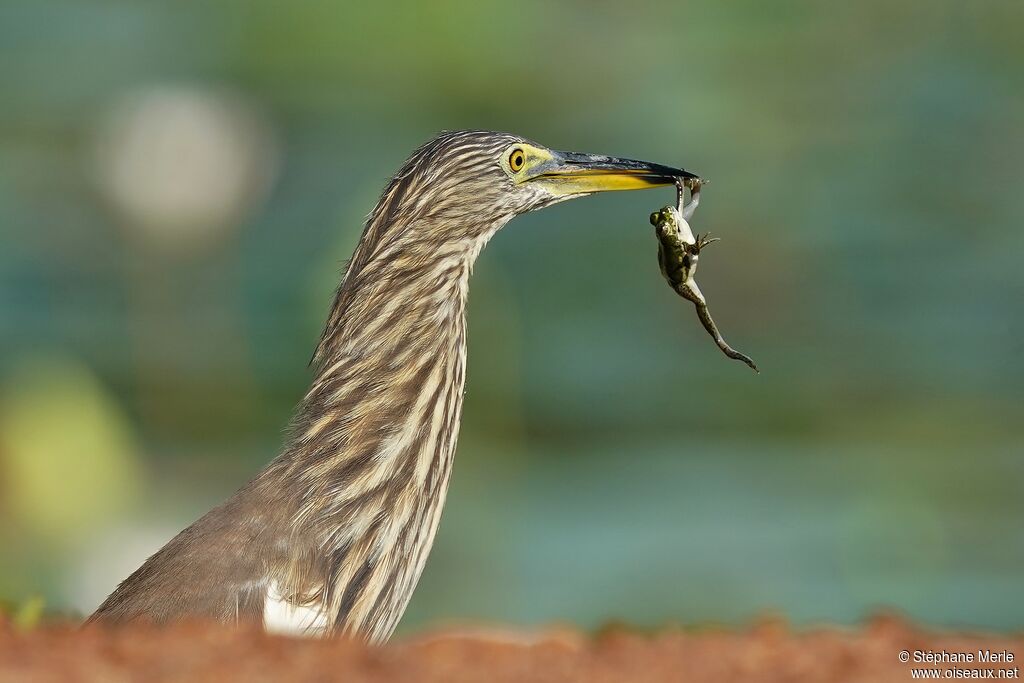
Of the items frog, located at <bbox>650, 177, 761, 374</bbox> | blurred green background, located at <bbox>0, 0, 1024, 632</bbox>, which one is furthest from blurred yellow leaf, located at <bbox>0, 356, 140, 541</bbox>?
frog, located at <bbox>650, 177, 761, 374</bbox>

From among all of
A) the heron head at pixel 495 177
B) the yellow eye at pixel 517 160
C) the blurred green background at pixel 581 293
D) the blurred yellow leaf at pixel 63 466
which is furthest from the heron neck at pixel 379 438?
the blurred yellow leaf at pixel 63 466

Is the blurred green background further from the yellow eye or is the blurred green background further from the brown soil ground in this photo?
the brown soil ground

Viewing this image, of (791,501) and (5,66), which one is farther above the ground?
(5,66)

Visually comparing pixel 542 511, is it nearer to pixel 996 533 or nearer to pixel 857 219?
pixel 996 533

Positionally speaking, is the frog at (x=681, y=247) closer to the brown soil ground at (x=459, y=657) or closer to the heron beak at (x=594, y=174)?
the heron beak at (x=594, y=174)

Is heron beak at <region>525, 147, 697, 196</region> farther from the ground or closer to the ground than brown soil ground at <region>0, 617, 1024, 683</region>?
farther from the ground

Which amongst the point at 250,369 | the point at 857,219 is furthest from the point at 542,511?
the point at 857,219
